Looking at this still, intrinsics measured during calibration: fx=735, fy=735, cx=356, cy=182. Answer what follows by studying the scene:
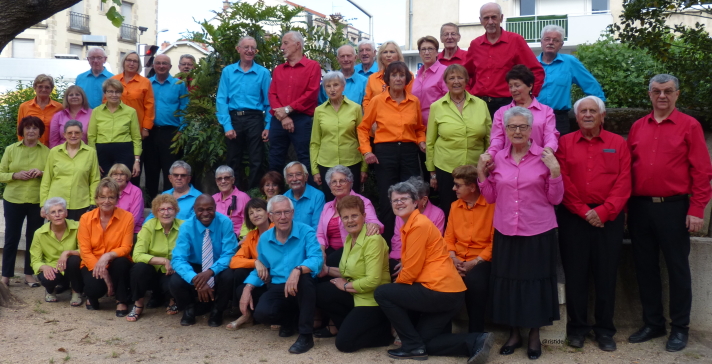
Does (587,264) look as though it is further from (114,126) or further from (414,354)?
(114,126)

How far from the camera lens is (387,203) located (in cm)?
696

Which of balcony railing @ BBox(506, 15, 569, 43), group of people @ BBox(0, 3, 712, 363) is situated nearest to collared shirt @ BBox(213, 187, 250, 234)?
group of people @ BBox(0, 3, 712, 363)

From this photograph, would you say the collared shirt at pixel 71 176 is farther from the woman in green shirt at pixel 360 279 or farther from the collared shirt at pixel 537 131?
the collared shirt at pixel 537 131

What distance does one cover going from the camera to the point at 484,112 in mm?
6539

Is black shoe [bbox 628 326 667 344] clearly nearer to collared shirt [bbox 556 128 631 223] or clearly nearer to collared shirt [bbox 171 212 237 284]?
collared shirt [bbox 556 128 631 223]

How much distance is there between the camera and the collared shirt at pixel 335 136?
24.0 ft

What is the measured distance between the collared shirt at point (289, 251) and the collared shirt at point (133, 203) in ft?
6.56

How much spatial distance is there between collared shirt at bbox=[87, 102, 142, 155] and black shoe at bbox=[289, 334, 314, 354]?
138 inches

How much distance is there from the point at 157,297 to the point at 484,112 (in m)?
3.65

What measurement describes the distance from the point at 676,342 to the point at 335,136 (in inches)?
140

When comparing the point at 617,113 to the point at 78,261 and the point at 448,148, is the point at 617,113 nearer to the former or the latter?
the point at 448,148

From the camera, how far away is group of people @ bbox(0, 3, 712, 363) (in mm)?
5664

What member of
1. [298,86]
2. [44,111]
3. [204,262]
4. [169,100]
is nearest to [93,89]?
[44,111]

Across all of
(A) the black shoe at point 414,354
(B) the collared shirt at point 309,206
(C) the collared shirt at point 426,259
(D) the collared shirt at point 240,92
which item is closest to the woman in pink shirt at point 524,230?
(C) the collared shirt at point 426,259
